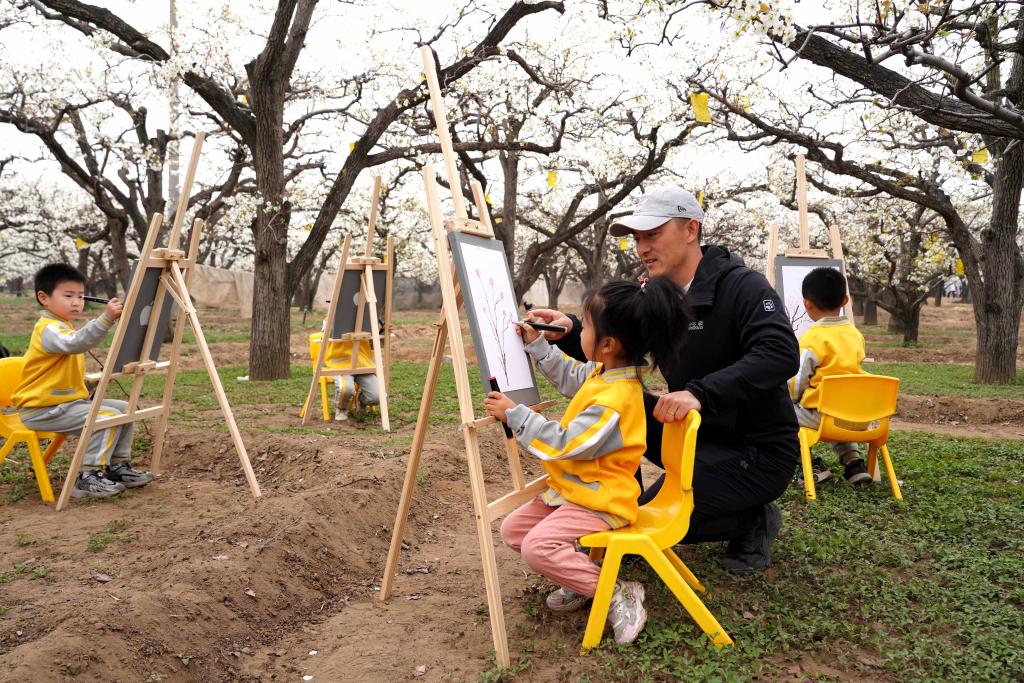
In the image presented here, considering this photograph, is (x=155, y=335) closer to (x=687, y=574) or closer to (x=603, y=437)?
(x=603, y=437)

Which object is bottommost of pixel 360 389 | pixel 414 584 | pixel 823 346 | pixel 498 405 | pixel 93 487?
pixel 414 584

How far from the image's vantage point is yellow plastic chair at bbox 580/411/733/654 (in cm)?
299

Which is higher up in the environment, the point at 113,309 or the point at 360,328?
the point at 113,309

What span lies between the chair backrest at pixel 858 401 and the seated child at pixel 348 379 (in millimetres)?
5128

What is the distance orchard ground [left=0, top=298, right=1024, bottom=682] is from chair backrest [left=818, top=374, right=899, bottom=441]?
52cm

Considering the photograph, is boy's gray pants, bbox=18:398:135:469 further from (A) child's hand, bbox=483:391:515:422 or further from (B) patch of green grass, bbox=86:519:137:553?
(A) child's hand, bbox=483:391:515:422

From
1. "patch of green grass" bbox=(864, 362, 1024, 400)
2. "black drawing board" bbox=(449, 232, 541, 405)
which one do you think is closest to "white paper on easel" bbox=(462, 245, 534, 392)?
"black drawing board" bbox=(449, 232, 541, 405)

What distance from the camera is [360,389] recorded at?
29.4 ft

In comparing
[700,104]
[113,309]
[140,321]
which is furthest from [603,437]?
[700,104]

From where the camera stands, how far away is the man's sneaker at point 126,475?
18.9 feet

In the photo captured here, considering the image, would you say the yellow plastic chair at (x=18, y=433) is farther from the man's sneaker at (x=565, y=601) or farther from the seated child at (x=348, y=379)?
the man's sneaker at (x=565, y=601)

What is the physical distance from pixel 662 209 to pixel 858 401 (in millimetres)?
2653

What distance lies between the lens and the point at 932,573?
4.04 meters

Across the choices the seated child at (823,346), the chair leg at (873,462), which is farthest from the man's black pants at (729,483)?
the chair leg at (873,462)
